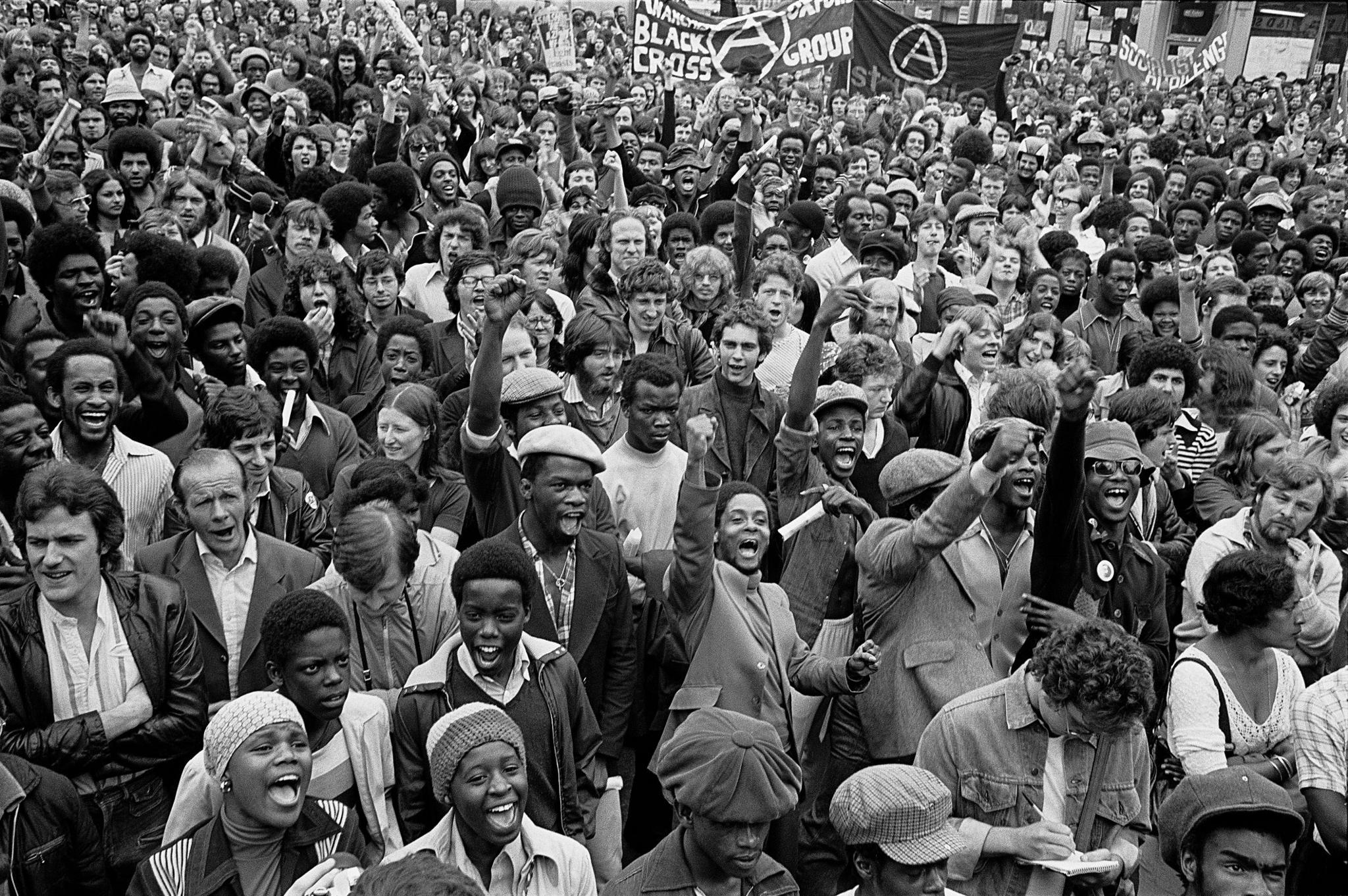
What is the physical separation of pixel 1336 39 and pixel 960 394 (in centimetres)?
3092

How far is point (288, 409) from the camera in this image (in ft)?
19.0

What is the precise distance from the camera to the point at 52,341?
5.67 meters

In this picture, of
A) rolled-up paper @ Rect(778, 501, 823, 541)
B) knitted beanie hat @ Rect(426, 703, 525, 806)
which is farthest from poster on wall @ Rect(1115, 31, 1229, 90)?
knitted beanie hat @ Rect(426, 703, 525, 806)

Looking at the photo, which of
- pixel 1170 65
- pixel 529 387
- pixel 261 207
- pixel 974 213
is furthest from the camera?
pixel 1170 65

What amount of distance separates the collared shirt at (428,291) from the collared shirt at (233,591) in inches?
139

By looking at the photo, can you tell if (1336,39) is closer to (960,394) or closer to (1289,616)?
(960,394)

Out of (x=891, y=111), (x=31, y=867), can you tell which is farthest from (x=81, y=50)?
(x=31, y=867)

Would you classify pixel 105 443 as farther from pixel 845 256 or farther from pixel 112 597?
pixel 845 256

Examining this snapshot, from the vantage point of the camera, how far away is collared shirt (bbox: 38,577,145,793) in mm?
3924

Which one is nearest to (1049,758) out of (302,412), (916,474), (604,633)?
(916,474)

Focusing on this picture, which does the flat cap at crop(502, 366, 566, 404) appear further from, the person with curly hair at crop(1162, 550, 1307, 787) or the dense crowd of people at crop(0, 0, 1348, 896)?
the person with curly hair at crop(1162, 550, 1307, 787)

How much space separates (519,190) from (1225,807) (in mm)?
6827

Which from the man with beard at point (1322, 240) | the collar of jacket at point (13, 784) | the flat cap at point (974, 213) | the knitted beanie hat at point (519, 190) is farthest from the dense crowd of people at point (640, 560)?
the man with beard at point (1322, 240)

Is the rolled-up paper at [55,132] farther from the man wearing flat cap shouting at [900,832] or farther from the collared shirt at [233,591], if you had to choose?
the man wearing flat cap shouting at [900,832]
